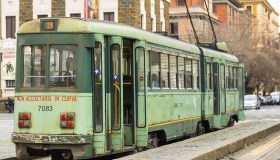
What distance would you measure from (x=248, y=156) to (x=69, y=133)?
473 cm

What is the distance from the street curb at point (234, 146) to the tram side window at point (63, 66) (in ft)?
9.91

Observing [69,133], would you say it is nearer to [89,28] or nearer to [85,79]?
[85,79]

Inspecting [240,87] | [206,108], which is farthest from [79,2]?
[206,108]

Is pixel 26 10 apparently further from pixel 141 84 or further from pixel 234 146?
pixel 141 84

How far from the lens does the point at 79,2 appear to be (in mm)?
56531

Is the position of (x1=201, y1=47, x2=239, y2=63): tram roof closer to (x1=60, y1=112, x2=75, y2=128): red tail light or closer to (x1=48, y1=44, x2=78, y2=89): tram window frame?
(x1=48, y1=44, x2=78, y2=89): tram window frame

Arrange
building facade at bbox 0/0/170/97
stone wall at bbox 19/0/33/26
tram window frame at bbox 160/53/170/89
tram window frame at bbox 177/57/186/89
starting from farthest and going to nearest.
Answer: stone wall at bbox 19/0/33/26
building facade at bbox 0/0/170/97
tram window frame at bbox 177/57/186/89
tram window frame at bbox 160/53/170/89

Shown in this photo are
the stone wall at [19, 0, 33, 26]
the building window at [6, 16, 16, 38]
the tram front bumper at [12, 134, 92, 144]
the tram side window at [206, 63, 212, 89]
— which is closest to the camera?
the tram front bumper at [12, 134, 92, 144]

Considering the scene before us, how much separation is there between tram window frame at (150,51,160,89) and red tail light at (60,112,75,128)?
337 cm

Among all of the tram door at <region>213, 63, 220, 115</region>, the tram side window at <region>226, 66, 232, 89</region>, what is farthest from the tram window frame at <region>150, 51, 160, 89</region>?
the tram side window at <region>226, 66, 232, 89</region>

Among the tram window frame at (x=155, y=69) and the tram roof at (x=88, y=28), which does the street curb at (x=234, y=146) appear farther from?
the tram roof at (x=88, y=28)

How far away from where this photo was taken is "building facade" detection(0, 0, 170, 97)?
55.2 m

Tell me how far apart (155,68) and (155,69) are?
0.03 meters

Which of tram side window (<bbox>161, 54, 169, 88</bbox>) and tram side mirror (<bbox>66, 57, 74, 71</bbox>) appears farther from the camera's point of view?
tram side window (<bbox>161, 54, 169, 88</bbox>)
